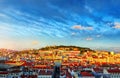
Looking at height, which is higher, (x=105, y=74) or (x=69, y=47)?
(x=69, y=47)

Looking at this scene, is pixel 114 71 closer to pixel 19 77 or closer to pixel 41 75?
pixel 41 75

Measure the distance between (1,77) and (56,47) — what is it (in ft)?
270

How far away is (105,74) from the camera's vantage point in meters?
31.9

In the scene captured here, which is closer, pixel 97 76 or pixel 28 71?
pixel 97 76

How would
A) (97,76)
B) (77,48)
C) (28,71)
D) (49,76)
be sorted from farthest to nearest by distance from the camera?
1. (77,48)
2. (28,71)
3. (97,76)
4. (49,76)

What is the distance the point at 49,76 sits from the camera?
29.2 meters

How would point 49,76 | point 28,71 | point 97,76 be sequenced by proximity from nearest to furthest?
point 49,76, point 97,76, point 28,71

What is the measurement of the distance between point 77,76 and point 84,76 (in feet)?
3.15

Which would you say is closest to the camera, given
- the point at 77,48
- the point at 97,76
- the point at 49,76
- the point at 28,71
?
the point at 49,76

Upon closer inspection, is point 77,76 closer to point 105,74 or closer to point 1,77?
point 105,74

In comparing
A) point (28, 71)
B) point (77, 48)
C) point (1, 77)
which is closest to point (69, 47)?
point (77, 48)

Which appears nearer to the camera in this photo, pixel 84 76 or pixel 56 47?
pixel 84 76

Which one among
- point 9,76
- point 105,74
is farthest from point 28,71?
point 105,74

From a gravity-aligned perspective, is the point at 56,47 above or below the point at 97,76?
above
